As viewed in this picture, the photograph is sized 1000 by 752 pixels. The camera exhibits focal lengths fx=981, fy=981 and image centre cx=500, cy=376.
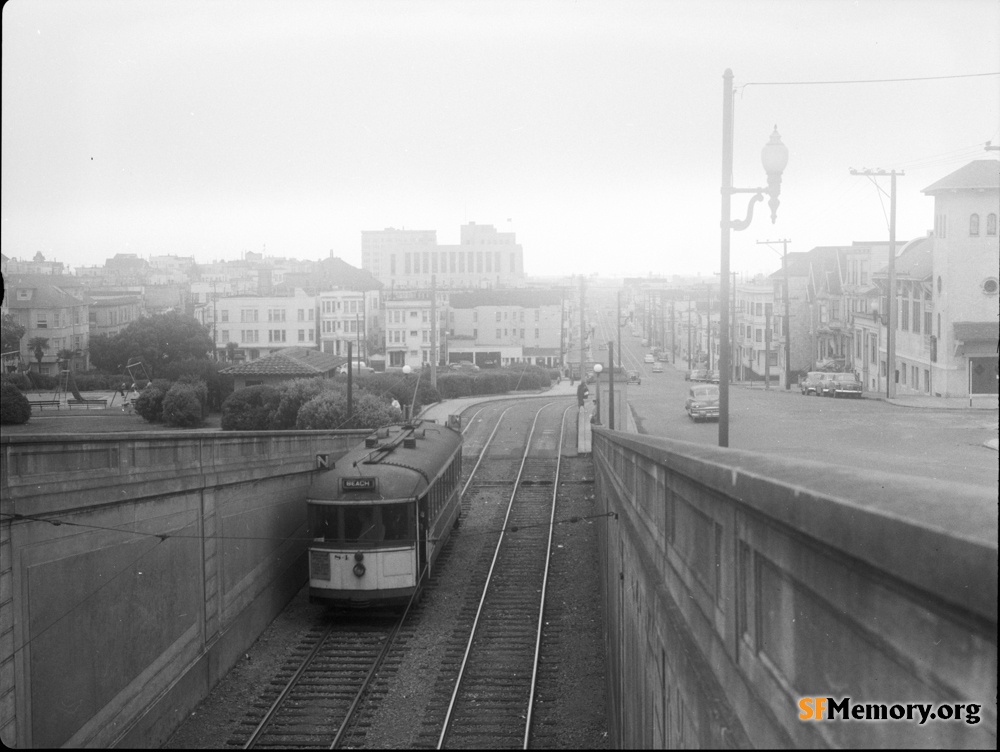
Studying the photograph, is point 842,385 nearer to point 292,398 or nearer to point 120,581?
point 120,581

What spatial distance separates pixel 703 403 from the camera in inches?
936

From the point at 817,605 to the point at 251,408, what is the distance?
102 ft

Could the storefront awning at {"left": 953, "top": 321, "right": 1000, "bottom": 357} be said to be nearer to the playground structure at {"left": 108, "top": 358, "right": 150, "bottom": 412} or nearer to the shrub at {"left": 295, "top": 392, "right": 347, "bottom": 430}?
the playground structure at {"left": 108, "top": 358, "right": 150, "bottom": 412}

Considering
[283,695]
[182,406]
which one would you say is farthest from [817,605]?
[182,406]

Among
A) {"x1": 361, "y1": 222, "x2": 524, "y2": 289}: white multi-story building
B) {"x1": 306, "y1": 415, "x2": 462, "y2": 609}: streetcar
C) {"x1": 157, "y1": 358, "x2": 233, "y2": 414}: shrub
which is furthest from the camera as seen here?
{"x1": 361, "y1": 222, "x2": 524, "y2": 289}: white multi-story building

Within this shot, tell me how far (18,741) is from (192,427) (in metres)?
18.4

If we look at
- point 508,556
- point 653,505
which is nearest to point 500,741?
point 653,505

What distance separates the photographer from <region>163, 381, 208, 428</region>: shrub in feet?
82.7

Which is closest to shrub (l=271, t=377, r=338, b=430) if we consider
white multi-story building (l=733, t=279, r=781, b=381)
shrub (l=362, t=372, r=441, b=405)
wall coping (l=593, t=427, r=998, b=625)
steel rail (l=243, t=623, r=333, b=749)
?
shrub (l=362, t=372, r=441, b=405)

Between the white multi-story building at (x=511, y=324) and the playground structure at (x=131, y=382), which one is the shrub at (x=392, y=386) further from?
the white multi-story building at (x=511, y=324)

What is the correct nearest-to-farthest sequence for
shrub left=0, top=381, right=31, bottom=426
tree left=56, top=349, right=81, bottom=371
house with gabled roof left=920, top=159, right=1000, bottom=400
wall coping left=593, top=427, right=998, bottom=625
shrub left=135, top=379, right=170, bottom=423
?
wall coping left=593, top=427, right=998, bottom=625, house with gabled roof left=920, top=159, right=1000, bottom=400, shrub left=0, top=381, right=31, bottom=426, tree left=56, top=349, right=81, bottom=371, shrub left=135, top=379, right=170, bottom=423

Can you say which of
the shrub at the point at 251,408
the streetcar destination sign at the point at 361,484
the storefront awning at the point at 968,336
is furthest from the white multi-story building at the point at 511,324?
the storefront awning at the point at 968,336

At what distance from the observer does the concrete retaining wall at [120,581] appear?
927 cm

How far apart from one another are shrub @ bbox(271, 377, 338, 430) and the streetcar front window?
1812 cm
